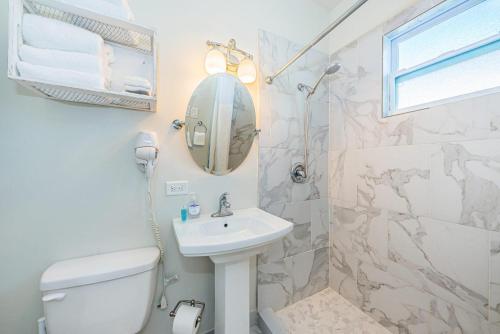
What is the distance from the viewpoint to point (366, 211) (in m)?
1.43

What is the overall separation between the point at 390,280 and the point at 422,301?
0.18 meters

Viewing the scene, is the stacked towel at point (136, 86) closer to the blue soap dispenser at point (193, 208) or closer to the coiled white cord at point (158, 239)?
the coiled white cord at point (158, 239)

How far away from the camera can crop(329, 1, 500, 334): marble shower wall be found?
3.04ft

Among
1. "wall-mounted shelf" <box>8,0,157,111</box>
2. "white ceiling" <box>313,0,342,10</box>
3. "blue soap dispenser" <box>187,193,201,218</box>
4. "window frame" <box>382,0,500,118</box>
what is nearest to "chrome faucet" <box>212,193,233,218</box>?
"blue soap dispenser" <box>187,193,201,218</box>

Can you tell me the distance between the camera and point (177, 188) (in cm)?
113

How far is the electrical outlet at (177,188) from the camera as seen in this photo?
1104 millimetres

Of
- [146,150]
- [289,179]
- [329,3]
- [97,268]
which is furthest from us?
[329,3]

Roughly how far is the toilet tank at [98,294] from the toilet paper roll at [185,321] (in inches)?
6.1

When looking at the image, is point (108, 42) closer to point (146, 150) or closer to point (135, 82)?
point (135, 82)

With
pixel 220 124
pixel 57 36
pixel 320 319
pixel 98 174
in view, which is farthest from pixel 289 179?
pixel 57 36

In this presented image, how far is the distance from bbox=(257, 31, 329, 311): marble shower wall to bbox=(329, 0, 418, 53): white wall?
0.18 meters

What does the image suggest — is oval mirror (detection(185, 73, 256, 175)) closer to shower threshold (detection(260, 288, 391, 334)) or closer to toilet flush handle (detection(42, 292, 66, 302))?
toilet flush handle (detection(42, 292, 66, 302))

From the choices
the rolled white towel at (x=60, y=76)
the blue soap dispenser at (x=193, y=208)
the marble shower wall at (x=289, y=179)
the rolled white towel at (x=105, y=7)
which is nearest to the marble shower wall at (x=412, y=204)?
the marble shower wall at (x=289, y=179)

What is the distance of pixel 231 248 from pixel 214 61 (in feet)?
3.67
